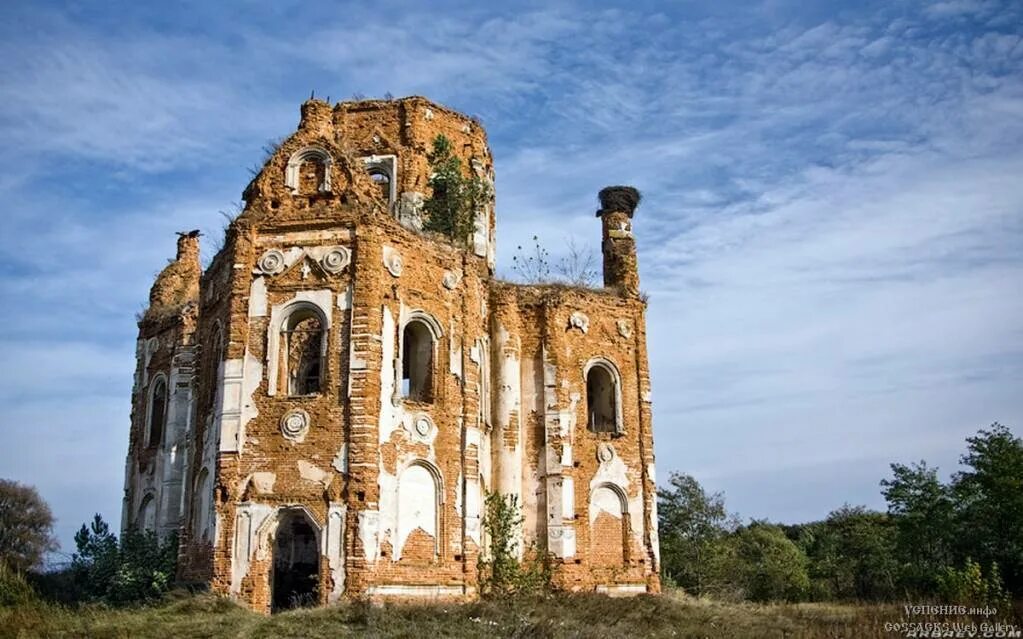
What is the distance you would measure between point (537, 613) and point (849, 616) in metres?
7.03

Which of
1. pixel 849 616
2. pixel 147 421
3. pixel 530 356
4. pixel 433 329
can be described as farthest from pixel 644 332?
pixel 147 421

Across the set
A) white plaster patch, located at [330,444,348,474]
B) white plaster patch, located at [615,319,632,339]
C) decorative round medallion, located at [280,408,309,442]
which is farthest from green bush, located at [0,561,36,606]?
white plaster patch, located at [615,319,632,339]

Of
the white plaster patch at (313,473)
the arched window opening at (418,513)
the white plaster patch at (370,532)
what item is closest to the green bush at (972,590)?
the arched window opening at (418,513)

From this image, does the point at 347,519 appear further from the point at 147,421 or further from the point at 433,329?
the point at 147,421

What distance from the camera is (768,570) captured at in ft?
125

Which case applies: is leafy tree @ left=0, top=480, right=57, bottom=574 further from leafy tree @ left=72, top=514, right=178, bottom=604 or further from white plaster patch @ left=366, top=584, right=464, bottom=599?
white plaster patch @ left=366, top=584, right=464, bottom=599

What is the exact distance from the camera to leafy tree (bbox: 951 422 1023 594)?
27922 mm

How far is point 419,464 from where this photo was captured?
18.8 m

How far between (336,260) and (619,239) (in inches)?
387

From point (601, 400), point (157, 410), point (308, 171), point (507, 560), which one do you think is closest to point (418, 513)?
point (507, 560)

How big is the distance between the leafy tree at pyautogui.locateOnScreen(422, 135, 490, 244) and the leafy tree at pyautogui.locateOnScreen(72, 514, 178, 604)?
9.85 meters

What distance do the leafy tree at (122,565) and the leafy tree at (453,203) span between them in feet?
32.3

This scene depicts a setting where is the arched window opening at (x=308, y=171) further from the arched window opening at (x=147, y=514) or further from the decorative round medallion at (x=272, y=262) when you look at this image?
the arched window opening at (x=147, y=514)

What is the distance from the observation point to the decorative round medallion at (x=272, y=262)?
19.0 meters
